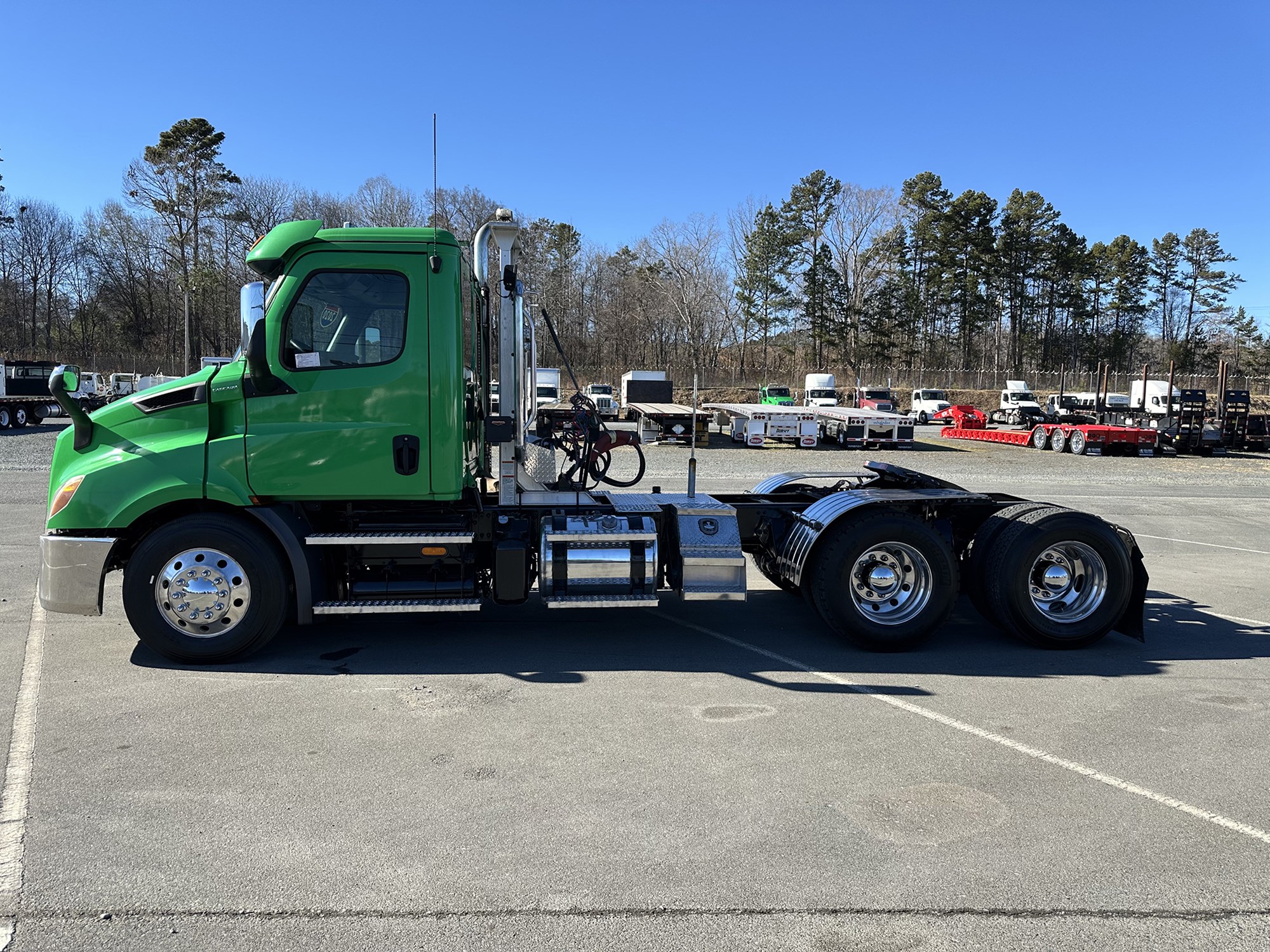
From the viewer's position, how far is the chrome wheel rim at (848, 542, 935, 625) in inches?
249

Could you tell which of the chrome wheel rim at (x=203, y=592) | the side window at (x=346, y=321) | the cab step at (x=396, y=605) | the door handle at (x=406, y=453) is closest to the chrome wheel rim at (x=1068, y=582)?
the cab step at (x=396, y=605)

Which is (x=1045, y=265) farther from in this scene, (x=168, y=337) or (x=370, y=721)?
(x=370, y=721)

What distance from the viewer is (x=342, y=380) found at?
5.70m

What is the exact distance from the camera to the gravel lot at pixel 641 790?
3.06 meters

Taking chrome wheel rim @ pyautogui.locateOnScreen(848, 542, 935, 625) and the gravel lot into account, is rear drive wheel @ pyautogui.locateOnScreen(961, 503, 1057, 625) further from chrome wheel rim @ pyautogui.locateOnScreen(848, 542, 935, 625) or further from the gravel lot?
chrome wheel rim @ pyautogui.locateOnScreen(848, 542, 935, 625)

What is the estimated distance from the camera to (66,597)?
5.68 meters

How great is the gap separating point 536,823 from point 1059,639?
4.37 metres

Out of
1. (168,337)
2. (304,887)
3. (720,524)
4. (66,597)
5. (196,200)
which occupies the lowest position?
(304,887)

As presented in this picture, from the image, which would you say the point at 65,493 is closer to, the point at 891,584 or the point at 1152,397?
the point at 891,584

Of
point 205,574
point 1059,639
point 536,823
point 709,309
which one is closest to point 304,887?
point 536,823

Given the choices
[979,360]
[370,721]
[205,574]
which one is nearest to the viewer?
[370,721]

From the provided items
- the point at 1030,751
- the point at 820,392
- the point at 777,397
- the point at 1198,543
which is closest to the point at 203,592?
the point at 1030,751

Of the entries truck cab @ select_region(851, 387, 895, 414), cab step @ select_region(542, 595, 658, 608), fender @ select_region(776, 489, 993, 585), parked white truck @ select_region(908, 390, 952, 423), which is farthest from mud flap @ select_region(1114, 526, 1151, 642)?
parked white truck @ select_region(908, 390, 952, 423)

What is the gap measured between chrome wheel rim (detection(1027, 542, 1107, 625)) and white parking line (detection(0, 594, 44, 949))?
6010mm
